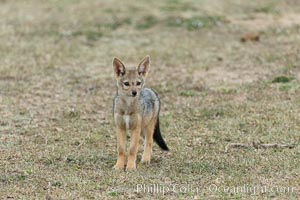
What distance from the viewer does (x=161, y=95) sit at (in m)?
12.1

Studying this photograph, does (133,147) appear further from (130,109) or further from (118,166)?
(130,109)

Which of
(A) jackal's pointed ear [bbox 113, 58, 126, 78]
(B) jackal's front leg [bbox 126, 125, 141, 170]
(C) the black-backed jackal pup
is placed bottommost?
(B) jackal's front leg [bbox 126, 125, 141, 170]

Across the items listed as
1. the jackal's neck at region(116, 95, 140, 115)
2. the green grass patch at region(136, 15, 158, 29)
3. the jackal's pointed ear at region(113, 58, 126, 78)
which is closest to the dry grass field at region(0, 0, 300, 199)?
the green grass patch at region(136, 15, 158, 29)

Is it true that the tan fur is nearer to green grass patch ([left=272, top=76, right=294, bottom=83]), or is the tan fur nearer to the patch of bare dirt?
green grass patch ([left=272, top=76, right=294, bottom=83])

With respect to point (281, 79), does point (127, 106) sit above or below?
below

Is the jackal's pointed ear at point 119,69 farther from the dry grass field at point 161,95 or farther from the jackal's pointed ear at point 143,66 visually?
the dry grass field at point 161,95

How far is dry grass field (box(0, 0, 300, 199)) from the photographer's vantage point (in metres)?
7.68

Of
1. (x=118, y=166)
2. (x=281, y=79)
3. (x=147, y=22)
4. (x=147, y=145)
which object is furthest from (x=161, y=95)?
(x=147, y=22)

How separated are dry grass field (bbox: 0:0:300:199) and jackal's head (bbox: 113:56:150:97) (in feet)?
2.42

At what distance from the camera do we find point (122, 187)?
7418 mm

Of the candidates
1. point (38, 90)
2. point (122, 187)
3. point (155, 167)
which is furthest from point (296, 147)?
point (38, 90)

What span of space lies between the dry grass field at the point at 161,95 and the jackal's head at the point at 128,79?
2.42ft

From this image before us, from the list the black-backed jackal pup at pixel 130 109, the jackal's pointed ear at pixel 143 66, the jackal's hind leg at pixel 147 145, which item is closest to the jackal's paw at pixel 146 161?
the jackal's hind leg at pixel 147 145

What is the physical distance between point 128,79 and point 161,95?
3848 millimetres
